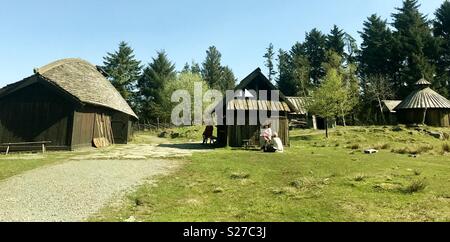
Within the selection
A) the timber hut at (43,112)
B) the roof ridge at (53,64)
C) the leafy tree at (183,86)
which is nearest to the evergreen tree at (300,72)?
the leafy tree at (183,86)

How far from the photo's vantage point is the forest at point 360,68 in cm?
5831

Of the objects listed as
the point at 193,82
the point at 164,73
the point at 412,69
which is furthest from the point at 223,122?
the point at 164,73

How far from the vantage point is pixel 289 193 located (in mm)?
9453

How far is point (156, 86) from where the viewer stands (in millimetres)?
73750

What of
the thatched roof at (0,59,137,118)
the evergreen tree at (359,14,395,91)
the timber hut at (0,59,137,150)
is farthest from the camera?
the evergreen tree at (359,14,395,91)

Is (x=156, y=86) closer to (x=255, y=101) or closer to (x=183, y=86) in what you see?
(x=183, y=86)

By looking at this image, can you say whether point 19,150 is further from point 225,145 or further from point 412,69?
point 412,69

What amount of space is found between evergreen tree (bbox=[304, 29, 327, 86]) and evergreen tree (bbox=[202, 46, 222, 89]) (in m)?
25.3

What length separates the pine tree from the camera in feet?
235

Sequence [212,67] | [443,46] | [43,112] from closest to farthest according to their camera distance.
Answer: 1. [43,112]
2. [443,46]
3. [212,67]

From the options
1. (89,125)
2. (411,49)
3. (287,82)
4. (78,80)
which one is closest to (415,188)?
(89,125)

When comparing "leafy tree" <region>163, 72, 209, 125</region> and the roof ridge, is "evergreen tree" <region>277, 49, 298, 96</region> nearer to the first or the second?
"leafy tree" <region>163, 72, 209, 125</region>

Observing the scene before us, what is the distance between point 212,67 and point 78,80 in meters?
67.6

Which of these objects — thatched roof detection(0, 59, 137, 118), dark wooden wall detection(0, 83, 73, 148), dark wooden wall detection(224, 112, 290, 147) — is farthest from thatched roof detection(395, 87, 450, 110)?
dark wooden wall detection(0, 83, 73, 148)
